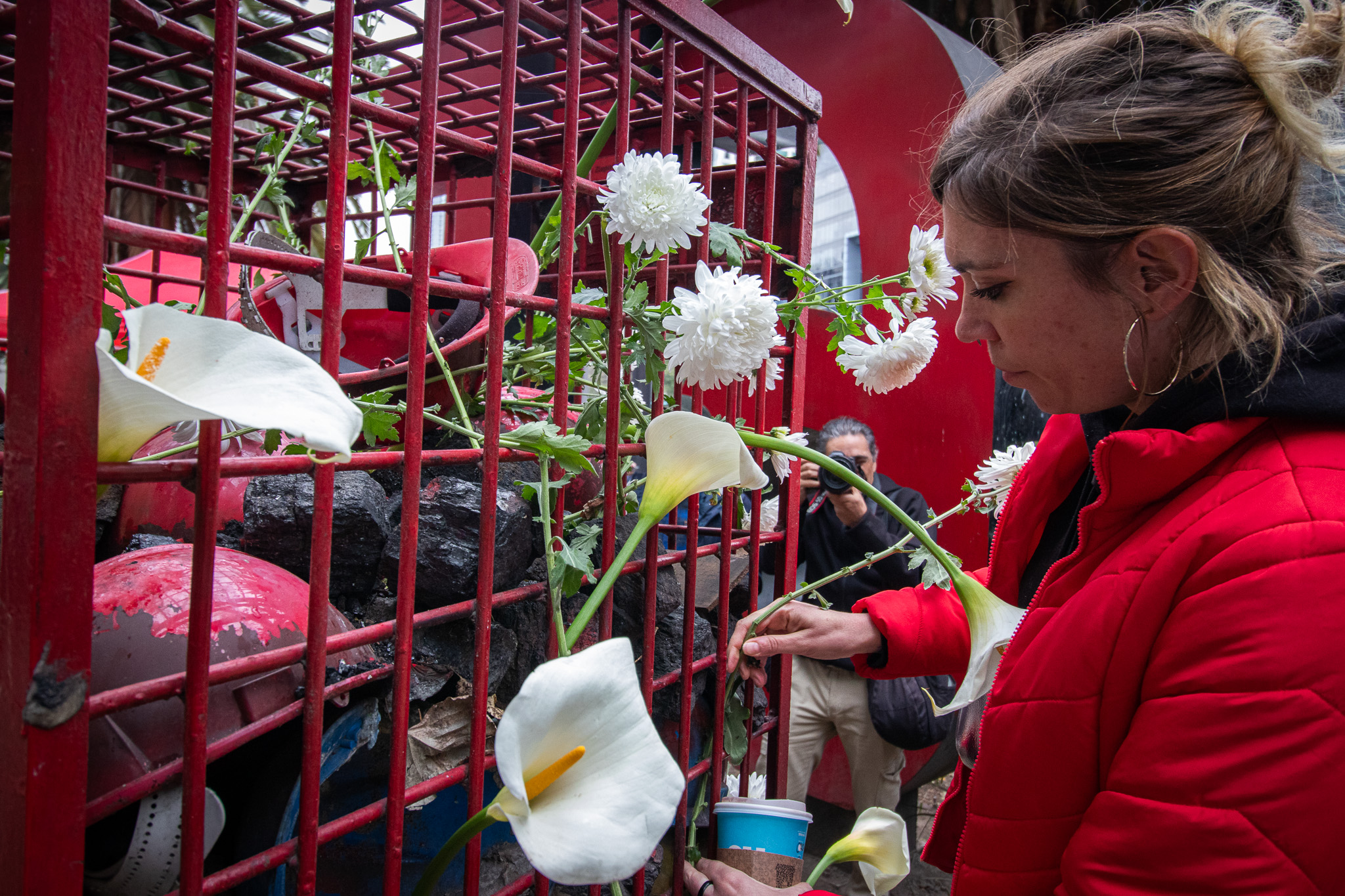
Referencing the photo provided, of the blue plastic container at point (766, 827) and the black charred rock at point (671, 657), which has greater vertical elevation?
the black charred rock at point (671, 657)

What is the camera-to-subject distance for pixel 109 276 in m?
0.85

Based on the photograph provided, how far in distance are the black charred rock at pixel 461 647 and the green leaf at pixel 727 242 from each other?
577 millimetres

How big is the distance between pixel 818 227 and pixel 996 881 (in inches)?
120

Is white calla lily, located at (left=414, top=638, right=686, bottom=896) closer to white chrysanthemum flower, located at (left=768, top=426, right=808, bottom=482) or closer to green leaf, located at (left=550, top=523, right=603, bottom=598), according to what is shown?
green leaf, located at (left=550, top=523, right=603, bottom=598)

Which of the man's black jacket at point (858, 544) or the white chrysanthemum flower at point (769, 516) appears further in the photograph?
the man's black jacket at point (858, 544)

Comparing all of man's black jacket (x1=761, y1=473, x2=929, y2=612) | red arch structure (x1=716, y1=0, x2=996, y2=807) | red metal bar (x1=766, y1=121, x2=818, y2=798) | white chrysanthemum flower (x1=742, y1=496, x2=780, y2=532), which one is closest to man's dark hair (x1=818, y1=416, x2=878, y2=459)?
man's black jacket (x1=761, y1=473, x2=929, y2=612)

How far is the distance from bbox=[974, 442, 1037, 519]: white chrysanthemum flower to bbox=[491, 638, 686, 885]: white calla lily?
32.8 inches

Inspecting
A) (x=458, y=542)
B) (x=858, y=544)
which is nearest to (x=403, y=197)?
(x=458, y=542)

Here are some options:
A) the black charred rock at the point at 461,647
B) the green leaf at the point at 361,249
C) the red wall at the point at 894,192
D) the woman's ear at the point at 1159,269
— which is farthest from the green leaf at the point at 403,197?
the red wall at the point at 894,192

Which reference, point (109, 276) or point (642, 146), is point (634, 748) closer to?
point (109, 276)

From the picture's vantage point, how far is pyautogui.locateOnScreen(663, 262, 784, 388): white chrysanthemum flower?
909 mm

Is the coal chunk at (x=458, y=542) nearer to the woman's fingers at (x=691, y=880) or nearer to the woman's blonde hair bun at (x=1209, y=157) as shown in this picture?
the woman's fingers at (x=691, y=880)

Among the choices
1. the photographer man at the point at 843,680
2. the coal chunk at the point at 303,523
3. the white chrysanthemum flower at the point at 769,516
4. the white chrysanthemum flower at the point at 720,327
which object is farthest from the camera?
the photographer man at the point at 843,680

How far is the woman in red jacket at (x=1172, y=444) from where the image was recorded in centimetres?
58
